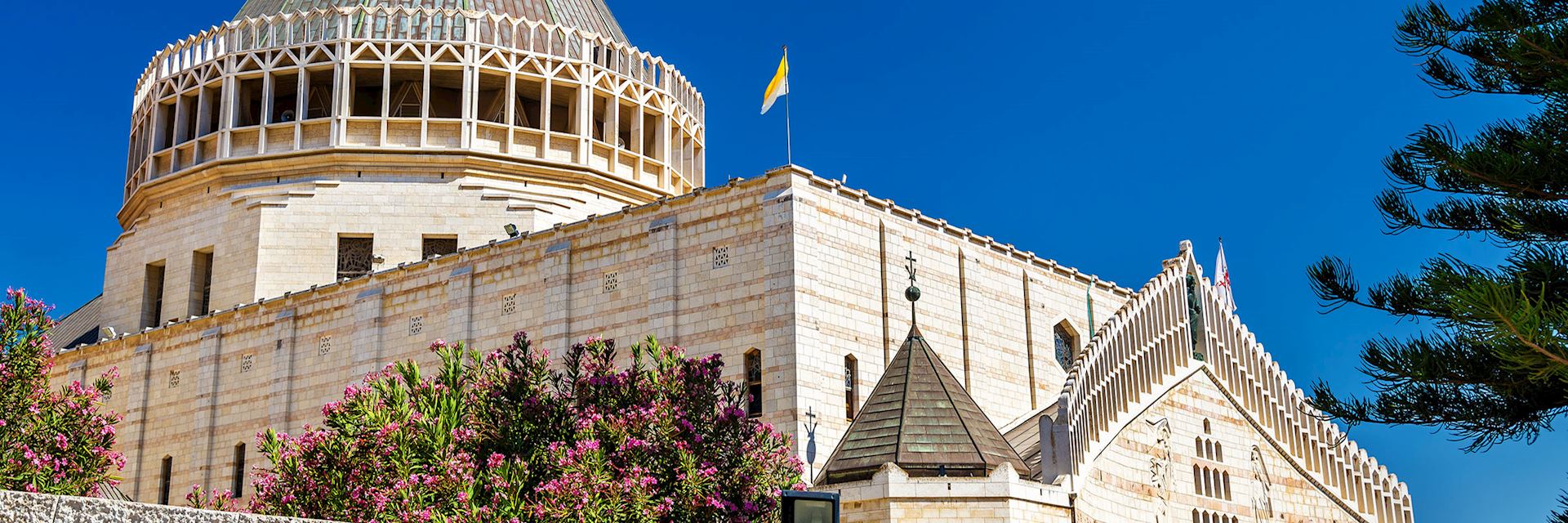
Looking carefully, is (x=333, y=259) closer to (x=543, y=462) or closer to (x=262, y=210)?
(x=262, y=210)

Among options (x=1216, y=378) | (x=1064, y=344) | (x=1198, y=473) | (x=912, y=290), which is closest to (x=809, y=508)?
(x=912, y=290)

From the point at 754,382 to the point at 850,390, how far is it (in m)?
1.85

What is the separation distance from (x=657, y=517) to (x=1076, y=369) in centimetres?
916

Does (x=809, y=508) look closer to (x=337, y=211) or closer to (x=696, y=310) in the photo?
(x=696, y=310)

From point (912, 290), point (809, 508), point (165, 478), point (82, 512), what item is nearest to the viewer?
point (82, 512)

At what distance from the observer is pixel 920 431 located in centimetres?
2600

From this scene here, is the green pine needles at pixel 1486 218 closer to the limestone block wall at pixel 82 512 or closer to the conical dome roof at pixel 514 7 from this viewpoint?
the limestone block wall at pixel 82 512

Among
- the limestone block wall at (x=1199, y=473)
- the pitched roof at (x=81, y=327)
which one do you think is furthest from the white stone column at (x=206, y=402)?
the limestone block wall at (x=1199, y=473)

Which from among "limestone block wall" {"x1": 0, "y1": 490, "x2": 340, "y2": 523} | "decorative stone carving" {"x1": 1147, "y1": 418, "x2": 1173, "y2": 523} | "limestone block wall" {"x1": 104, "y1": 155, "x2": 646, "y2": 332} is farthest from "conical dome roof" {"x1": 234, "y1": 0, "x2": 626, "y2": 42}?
"limestone block wall" {"x1": 0, "y1": 490, "x2": 340, "y2": 523}

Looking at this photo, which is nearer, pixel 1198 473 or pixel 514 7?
pixel 1198 473

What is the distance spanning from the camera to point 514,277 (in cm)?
3466

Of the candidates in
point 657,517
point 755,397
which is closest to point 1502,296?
point 657,517

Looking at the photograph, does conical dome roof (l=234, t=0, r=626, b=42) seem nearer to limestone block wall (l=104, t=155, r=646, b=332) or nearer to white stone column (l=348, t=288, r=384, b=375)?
limestone block wall (l=104, t=155, r=646, b=332)

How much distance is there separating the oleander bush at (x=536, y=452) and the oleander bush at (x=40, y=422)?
8.70 feet
